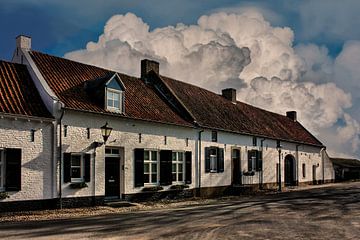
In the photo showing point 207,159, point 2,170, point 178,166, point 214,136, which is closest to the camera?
point 2,170

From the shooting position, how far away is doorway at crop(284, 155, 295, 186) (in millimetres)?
38344

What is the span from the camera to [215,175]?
91.3 feet

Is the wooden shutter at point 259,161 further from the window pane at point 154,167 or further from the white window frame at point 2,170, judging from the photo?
the white window frame at point 2,170

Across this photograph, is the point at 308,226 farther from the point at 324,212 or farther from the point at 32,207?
the point at 32,207

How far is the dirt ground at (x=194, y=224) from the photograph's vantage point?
37.7 feet

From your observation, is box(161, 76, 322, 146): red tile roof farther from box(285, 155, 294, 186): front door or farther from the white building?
box(285, 155, 294, 186): front door

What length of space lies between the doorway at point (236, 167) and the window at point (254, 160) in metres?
1.39

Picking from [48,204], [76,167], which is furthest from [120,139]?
[48,204]

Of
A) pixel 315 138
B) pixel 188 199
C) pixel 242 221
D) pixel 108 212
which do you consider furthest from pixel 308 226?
pixel 315 138

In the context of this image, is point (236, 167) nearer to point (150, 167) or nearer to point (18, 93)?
point (150, 167)

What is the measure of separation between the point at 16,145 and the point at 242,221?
843 cm

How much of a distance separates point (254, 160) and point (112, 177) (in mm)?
14063

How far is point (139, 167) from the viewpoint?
2184cm

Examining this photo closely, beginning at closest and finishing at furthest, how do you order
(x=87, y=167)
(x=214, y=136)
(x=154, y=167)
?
(x=87, y=167) → (x=154, y=167) → (x=214, y=136)
